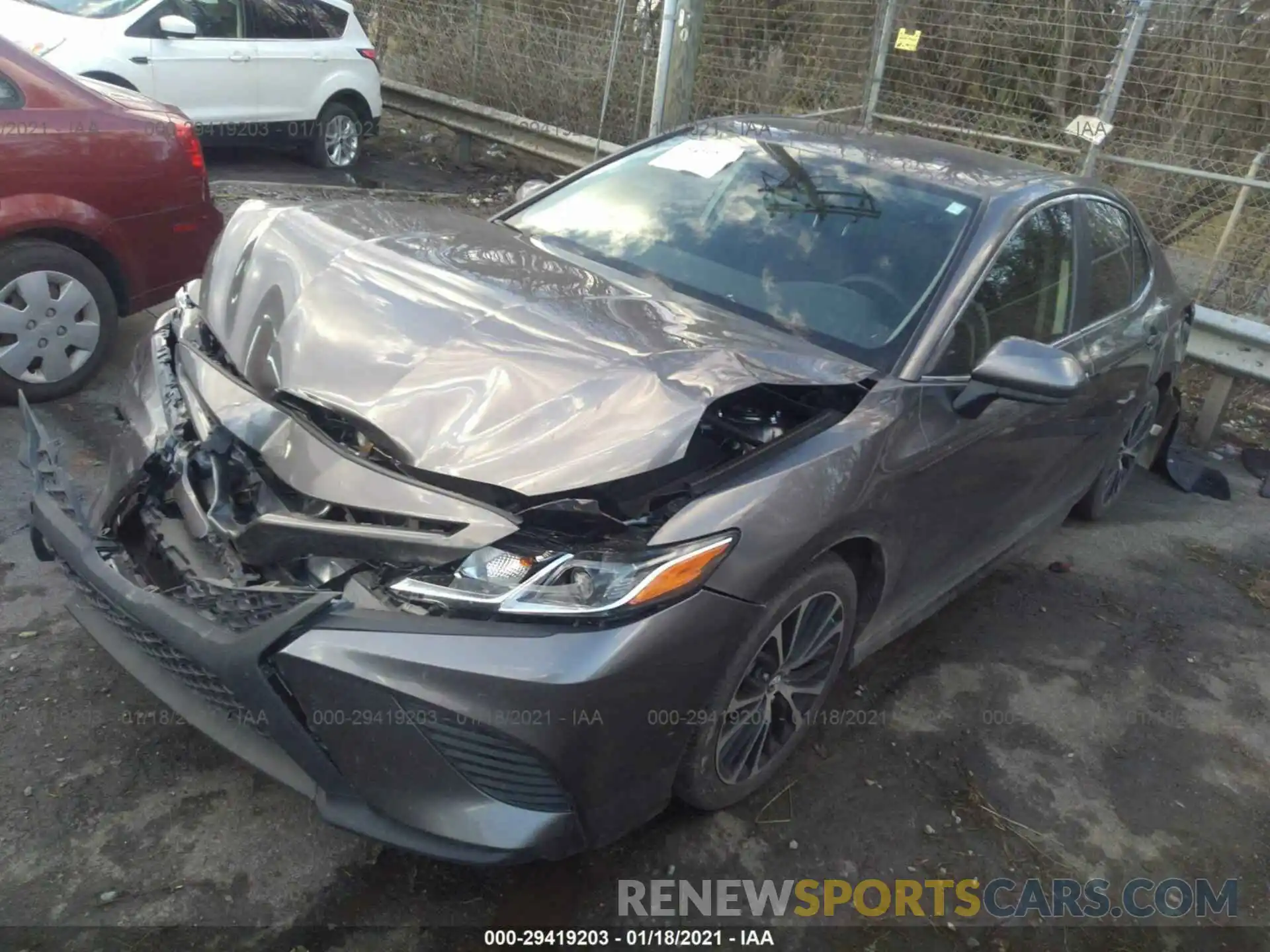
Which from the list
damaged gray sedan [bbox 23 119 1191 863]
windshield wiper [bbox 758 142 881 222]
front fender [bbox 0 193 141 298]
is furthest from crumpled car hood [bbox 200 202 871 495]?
front fender [bbox 0 193 141 298]

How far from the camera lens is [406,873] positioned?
2.34 m

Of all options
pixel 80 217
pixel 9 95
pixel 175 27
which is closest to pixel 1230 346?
pixel 80 217

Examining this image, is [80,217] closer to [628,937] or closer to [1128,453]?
[628,937]

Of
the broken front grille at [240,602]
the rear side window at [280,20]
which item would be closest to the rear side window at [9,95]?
the broken front grille at [240,602]

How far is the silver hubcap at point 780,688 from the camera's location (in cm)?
247

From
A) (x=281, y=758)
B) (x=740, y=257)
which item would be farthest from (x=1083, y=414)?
(x=281, y=758)

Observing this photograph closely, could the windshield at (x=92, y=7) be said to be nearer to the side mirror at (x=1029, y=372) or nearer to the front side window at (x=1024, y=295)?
the front side window at (x=1024, y=295)

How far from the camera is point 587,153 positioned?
9.22 m

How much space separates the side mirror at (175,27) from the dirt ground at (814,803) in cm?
504

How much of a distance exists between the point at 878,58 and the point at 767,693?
6823 mm

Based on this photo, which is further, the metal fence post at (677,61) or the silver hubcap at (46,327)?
the metal fence post at (677,61)

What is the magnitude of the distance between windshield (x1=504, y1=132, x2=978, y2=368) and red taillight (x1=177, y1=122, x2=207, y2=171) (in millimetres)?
1847

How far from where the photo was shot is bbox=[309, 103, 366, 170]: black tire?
9523 millimetres

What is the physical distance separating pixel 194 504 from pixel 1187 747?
10.6 feet
